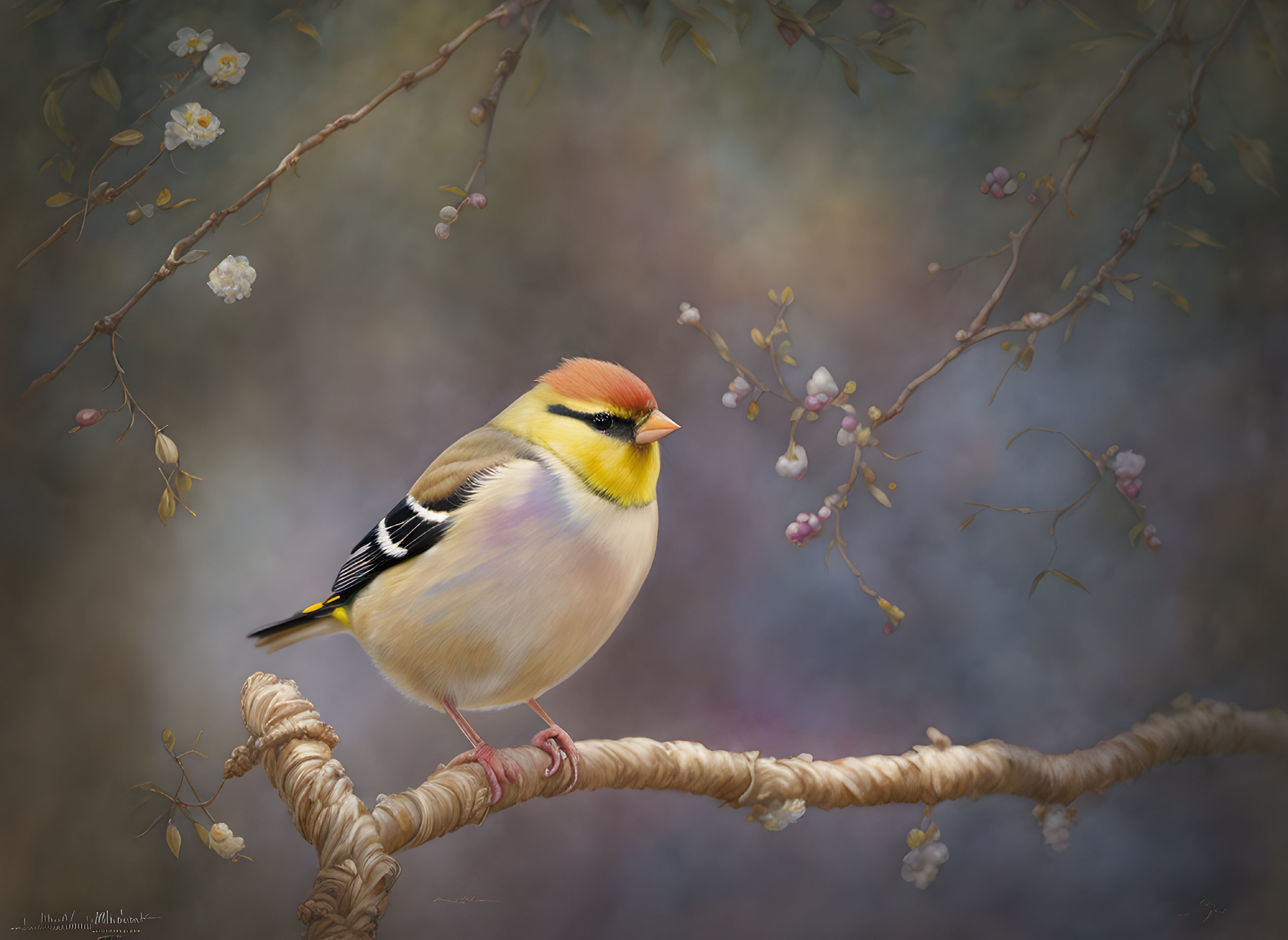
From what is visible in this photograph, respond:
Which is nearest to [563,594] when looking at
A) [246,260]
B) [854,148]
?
[246,260]

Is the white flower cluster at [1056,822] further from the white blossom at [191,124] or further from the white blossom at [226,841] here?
the white blossom at [191,124]

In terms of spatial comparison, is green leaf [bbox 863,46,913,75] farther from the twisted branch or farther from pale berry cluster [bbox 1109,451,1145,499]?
the twisted branch

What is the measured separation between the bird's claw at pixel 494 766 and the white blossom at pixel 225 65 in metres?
1.21

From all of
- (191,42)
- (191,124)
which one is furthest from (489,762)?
(191,42)

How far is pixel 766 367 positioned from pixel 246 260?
36.0 inches

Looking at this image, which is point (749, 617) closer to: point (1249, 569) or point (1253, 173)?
point (1249, 569)

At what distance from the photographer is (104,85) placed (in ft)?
4.74

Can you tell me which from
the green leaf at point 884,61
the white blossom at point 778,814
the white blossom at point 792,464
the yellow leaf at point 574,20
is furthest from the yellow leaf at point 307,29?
the white blossom at point 778,814

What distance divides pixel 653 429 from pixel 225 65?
967 millimetres

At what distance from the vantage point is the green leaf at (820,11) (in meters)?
1.49

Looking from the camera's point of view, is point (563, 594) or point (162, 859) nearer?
point (563, 594)

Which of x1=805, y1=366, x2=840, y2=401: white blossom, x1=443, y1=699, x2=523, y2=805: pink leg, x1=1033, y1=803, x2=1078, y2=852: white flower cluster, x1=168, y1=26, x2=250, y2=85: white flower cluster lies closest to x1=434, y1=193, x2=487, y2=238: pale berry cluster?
x1=168, y1=26, x2=250, y2=85: white flower cluster

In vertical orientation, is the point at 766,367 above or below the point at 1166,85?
below

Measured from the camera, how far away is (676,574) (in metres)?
1.46
